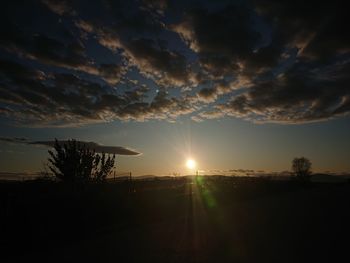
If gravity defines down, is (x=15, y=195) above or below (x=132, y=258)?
above

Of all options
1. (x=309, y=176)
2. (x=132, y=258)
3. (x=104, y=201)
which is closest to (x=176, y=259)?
(x=132, y=258)

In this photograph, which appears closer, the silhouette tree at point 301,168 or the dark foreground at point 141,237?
the dark foreground at point 141,237

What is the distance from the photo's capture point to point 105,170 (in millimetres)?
27516

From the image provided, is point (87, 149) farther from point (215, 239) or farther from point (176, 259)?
point (176, 259)

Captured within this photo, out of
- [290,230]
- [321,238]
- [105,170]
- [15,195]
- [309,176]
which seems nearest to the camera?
[321,238]

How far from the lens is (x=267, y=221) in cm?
1362

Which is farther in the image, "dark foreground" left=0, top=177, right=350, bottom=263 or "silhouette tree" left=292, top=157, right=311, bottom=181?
"silhouette tree" left=292, top=157, right=311, bottom=181

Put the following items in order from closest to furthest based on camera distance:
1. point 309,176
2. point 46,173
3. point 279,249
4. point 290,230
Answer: point 279,249, point 290,230, point 46,173, point 309,176

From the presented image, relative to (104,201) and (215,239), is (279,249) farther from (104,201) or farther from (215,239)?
(104,201)

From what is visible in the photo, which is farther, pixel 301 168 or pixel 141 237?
pixel 301 168

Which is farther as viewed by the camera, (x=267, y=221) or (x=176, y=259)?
(x=267, y=221)

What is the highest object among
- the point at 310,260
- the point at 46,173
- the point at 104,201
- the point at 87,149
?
the point at 87,149

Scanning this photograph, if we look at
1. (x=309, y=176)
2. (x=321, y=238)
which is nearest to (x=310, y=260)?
(x=321, y=238)

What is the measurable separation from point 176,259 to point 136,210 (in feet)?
39.0
